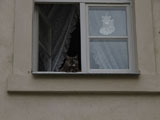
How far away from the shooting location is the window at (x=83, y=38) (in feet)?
19.1

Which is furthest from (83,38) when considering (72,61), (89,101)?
(89,101)

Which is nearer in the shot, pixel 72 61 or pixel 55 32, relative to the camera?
pixel 72 61

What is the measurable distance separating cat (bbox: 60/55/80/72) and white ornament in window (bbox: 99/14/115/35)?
22.2 inches

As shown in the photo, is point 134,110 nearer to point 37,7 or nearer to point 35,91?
point 35,91

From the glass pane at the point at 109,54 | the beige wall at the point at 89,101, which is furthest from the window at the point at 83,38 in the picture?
the beige wall at the point at 89,101

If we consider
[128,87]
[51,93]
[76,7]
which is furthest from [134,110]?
[76,7]

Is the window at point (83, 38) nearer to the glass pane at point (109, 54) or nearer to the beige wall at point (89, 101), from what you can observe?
the glass pane at point (109, 54)

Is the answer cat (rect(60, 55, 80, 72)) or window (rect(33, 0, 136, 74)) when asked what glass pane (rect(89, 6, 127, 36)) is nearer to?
window (rect(33, 0, 136, 74))

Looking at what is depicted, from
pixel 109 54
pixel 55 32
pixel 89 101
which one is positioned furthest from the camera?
pixel 55 32

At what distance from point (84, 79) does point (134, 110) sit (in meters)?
0.74

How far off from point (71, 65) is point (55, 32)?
0.86 metres

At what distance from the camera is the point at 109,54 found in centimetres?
594

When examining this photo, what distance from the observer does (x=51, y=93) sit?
5391mm

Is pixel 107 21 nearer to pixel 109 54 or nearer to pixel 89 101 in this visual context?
pixel 109 54
